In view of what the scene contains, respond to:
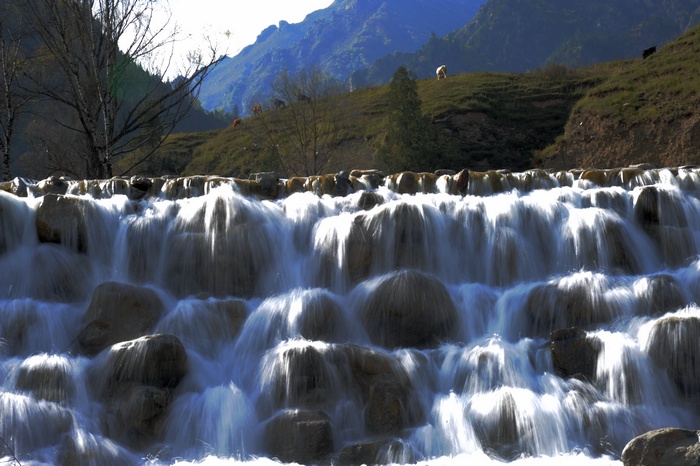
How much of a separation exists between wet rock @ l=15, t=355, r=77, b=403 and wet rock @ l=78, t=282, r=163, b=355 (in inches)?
27.7

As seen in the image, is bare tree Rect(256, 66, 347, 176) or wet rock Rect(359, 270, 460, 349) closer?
wet rock Rect(359, 270, 460, 349)

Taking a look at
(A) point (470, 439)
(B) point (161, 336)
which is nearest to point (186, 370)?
(B) point (161, 336)

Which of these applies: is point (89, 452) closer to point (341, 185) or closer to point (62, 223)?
point (62, 223)

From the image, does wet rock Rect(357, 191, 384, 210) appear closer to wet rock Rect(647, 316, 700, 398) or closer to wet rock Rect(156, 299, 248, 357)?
wet rock Rect(156, 299, 248, 357)

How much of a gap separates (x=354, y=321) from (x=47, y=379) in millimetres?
4912

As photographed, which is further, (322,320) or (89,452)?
(322,320)

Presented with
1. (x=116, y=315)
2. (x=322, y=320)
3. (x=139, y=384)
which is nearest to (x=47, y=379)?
(x=139, y=384)

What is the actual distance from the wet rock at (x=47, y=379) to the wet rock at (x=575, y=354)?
7263 millimetres

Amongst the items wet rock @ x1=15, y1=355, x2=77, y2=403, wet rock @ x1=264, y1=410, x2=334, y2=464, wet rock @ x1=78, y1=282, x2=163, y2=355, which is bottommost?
wet rock @ x1=264, y1=410, x2=334, y2=464

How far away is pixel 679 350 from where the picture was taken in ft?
35.7

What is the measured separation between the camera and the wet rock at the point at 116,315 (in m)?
11.9

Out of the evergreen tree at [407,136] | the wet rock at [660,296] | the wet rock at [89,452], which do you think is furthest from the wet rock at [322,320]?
the evergreen tree at [407,136]

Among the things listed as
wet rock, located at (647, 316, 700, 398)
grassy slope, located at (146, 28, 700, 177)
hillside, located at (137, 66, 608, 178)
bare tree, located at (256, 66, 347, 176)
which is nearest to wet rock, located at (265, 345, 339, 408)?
wet rock, located at (647, 316, 700, 398)

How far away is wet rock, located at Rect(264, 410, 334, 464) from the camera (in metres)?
9.69
